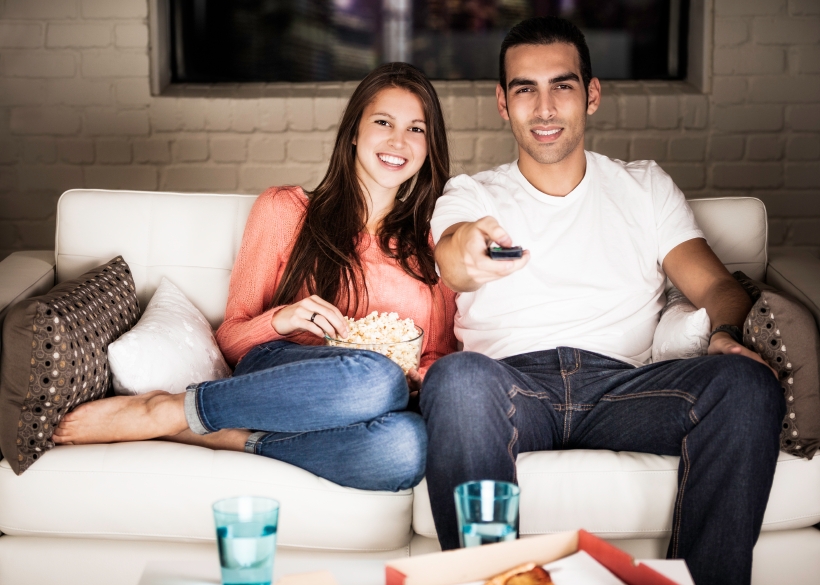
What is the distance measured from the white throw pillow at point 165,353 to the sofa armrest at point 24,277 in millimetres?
247

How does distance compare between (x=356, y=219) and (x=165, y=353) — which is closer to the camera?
(x=165, y=353)

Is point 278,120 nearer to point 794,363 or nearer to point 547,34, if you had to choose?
point 547,34

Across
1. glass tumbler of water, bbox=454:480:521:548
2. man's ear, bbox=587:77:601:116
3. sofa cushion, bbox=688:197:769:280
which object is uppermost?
man's ear, bbox=587:77:601:116

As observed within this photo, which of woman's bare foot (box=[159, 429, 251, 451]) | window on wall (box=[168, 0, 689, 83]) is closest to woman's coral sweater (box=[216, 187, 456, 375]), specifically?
woman's bare foot (box=[159, 429, 251, 451])

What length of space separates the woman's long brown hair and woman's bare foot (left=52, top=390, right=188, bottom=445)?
414 millimetres

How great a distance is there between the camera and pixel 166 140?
324cm

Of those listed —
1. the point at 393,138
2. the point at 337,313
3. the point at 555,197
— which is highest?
the point at 393,138

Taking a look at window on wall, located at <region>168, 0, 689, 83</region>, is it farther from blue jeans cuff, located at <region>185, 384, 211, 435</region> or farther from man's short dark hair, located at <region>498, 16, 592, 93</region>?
blue jeans cuff, located at <region>185, 384, 211, 435</region>

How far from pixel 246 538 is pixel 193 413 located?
72 cm

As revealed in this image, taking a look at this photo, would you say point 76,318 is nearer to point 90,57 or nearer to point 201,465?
point 201,465

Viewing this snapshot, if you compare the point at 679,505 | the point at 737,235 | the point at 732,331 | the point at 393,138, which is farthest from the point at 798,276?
the point at 393,138

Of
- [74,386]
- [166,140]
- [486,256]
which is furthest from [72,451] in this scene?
[166,140]

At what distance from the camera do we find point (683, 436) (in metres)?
1.57

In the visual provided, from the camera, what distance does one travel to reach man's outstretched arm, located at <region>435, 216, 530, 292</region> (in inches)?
58.7
